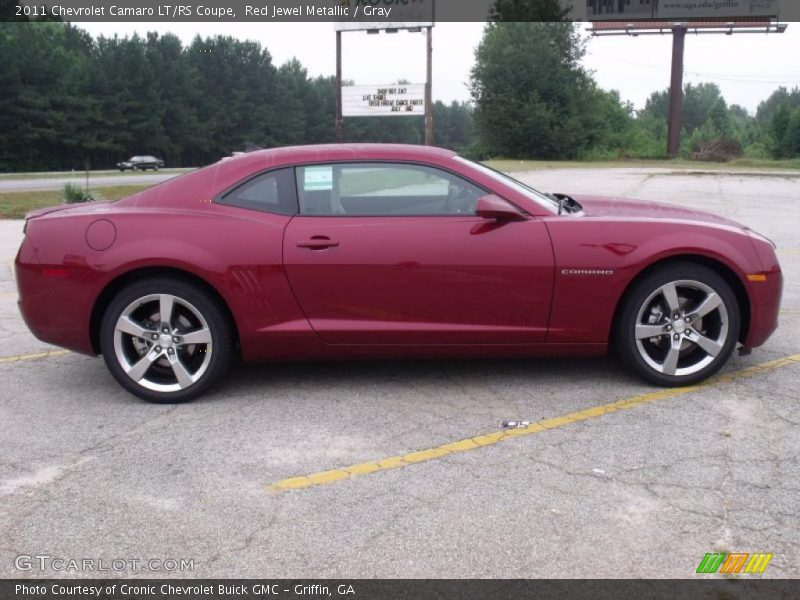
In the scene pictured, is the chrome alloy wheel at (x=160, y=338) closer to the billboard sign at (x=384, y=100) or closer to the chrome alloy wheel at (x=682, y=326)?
the chrome alloy wheel at (x=682, y=326)

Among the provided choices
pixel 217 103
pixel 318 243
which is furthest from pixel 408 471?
pixel 217 103

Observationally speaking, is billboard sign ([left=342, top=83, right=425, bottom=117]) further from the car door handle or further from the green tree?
the green tree

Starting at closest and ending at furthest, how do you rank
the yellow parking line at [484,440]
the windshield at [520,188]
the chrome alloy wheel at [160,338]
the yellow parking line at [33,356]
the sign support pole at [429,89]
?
1. the yellow parking line at [484,440]
2. the chrome alloy wheel at [160,338]
3. the windshield at [520,188]
4. the yellow parking line at [33,356]
5. the sign support pole at [429,89]

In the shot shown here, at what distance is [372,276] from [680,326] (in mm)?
1826

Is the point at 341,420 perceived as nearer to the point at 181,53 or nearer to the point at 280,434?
the point at 280,434

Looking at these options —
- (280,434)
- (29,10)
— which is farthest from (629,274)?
(29,10)

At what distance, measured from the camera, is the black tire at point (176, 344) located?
4.39m

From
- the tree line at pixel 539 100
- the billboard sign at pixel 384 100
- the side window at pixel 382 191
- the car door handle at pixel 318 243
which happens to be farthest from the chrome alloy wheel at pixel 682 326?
the tree line at pixel 539 100

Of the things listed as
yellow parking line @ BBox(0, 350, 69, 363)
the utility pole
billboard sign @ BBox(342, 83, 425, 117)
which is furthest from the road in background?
the utility pole

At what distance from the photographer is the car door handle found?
4.34m

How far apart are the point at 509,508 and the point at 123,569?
1.51m

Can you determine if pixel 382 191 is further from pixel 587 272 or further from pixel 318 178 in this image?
pixel 587 272

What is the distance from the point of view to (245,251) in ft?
14.2

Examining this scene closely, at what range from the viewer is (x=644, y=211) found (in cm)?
477
